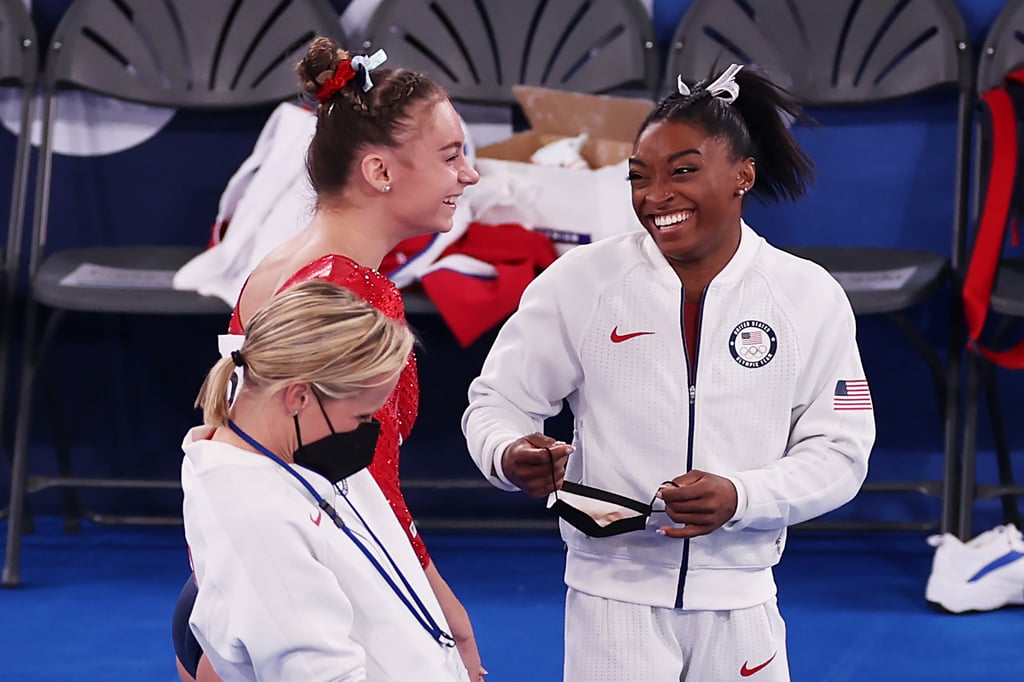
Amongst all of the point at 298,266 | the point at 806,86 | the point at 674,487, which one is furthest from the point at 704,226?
the point at 806,86

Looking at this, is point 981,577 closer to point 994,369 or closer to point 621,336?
point 994,369

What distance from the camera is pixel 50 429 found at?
4590 millimetres

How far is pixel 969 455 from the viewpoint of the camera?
3936 millimetres

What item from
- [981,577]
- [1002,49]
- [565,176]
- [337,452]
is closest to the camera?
[337,452]

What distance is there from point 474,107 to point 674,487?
259 centimetres

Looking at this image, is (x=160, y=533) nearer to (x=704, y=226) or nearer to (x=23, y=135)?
(x=23, y=135)

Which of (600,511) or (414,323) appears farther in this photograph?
(414,323)

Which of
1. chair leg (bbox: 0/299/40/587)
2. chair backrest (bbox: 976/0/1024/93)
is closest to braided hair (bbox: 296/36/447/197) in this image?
chair leg (bbox: 0/299/40/587)

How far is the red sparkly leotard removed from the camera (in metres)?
2.02

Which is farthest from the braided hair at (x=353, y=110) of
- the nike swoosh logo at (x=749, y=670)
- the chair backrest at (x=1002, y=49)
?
the chair backrest at (x=1002, y=49)

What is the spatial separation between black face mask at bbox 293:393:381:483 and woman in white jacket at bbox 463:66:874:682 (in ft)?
1.19

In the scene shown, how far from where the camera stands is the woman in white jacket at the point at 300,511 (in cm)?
160

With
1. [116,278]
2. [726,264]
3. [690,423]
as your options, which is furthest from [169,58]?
[690,423]

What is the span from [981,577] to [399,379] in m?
2.20
